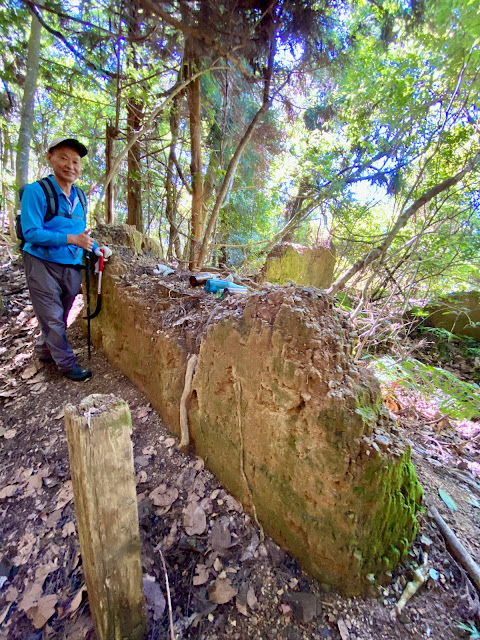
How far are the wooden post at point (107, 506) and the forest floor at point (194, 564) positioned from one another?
35 cm

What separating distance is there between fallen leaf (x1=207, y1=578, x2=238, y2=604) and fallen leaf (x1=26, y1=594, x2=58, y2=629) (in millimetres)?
825

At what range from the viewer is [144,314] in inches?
111

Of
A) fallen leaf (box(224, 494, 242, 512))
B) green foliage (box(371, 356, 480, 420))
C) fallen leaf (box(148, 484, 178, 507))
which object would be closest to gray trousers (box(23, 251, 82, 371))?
fallen leaf (box(148, 484, 178, 507))

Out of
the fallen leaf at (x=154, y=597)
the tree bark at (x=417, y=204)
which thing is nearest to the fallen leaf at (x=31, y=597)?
the fallen leaf at (x=154, y=597)

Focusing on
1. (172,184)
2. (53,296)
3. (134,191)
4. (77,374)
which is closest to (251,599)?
(77,374)

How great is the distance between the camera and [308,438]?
162 cm

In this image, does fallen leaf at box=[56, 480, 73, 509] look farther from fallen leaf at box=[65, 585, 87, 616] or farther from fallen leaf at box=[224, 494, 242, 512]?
fallen leaf at box=[224, 494, 242, 512]

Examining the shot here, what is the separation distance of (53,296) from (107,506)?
7.89 ft

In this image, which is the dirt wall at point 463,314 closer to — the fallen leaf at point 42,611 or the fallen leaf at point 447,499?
the fallen leaf at point 447,499

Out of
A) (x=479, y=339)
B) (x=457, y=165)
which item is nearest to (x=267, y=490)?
(x=457, y=165)

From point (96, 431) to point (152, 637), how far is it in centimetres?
122

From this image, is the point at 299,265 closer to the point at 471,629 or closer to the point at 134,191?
the point at 134,191

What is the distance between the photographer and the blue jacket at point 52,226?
8.63ft

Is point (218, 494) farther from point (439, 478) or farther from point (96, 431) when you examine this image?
point (439, 478)
